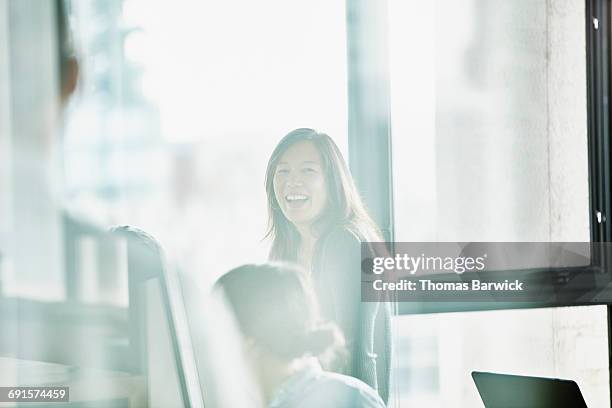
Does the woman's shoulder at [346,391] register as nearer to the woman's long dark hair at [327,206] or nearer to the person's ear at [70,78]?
the woman's long dark hair at [327,206]

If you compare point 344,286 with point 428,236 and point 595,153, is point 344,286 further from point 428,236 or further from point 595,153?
point 595,153

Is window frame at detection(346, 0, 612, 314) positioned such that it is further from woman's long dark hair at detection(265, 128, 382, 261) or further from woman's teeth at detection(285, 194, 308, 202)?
woman's teeth at detection(285, 194, 308, 202)

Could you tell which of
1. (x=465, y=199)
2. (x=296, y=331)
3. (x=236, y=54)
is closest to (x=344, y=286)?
(x=296, y=331)

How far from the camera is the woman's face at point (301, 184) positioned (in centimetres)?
171

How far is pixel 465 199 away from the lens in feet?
6.45

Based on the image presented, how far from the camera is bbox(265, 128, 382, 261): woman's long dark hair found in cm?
171

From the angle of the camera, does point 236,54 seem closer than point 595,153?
Yes

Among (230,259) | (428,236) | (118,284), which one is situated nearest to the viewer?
(118,284)

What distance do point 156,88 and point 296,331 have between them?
1.94 ft

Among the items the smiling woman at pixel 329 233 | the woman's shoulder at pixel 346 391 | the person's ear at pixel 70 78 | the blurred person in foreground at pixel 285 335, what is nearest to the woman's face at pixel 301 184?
the smiling woman at pixel 329 233

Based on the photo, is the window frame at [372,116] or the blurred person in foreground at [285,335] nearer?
the blurred person in foreground at [285,335]

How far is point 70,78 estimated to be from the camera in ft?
5.05

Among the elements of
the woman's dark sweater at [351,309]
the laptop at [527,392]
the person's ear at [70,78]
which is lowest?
the laptop at [527,392]

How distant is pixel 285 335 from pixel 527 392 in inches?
20.6
